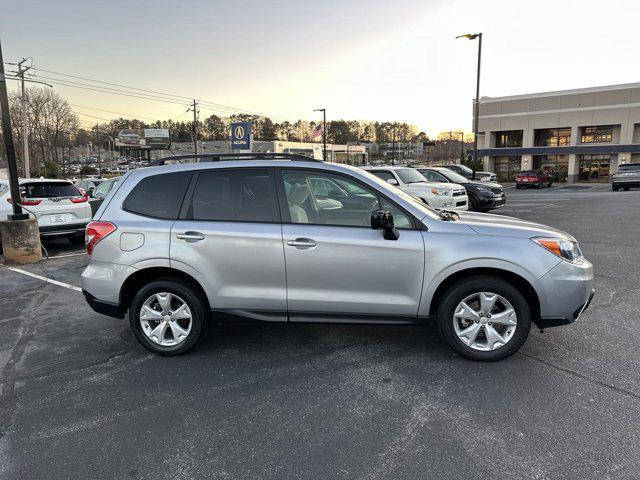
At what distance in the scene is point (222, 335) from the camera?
196 inches

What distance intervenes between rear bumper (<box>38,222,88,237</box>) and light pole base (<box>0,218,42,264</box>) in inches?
26.3

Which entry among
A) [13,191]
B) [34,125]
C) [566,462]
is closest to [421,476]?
[566,462]

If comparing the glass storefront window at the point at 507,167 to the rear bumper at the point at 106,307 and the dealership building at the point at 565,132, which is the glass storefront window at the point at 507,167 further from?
A: the rear bumper at the point at 106,307

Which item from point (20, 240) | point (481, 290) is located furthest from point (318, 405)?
point (20, 240)

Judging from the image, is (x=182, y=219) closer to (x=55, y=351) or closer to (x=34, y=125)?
(x=55, y=351)

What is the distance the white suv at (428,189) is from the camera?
13.1m

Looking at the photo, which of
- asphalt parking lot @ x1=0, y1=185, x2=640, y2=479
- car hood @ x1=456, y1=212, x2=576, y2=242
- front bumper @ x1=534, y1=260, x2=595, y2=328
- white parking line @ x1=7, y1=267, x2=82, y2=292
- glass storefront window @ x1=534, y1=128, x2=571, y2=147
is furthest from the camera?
glass storefront window @ x1=534, y1=128, x2=571, y2=147

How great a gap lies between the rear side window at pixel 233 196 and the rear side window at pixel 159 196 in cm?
16

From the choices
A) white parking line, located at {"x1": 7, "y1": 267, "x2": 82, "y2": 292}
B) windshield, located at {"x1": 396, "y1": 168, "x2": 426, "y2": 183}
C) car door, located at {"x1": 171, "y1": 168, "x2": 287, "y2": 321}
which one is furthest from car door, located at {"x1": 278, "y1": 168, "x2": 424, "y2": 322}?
windshield, located at {"x1": 396, "y1": 168, "x2": 426, "y2": 183}

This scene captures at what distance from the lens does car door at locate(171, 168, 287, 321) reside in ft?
13.6

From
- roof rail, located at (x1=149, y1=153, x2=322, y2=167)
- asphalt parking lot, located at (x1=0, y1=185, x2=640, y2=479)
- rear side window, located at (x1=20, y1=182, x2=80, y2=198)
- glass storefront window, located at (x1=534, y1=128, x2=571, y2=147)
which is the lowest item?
asphalt parking lot, located at (x1=0, y1=185, x2=640, y2=479)

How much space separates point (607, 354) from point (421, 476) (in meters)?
2.58

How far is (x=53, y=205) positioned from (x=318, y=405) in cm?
870

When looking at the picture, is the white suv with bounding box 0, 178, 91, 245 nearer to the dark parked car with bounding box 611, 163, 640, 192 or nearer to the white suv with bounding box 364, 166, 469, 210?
the white suv with bounding box 364, 166, 469, 210
